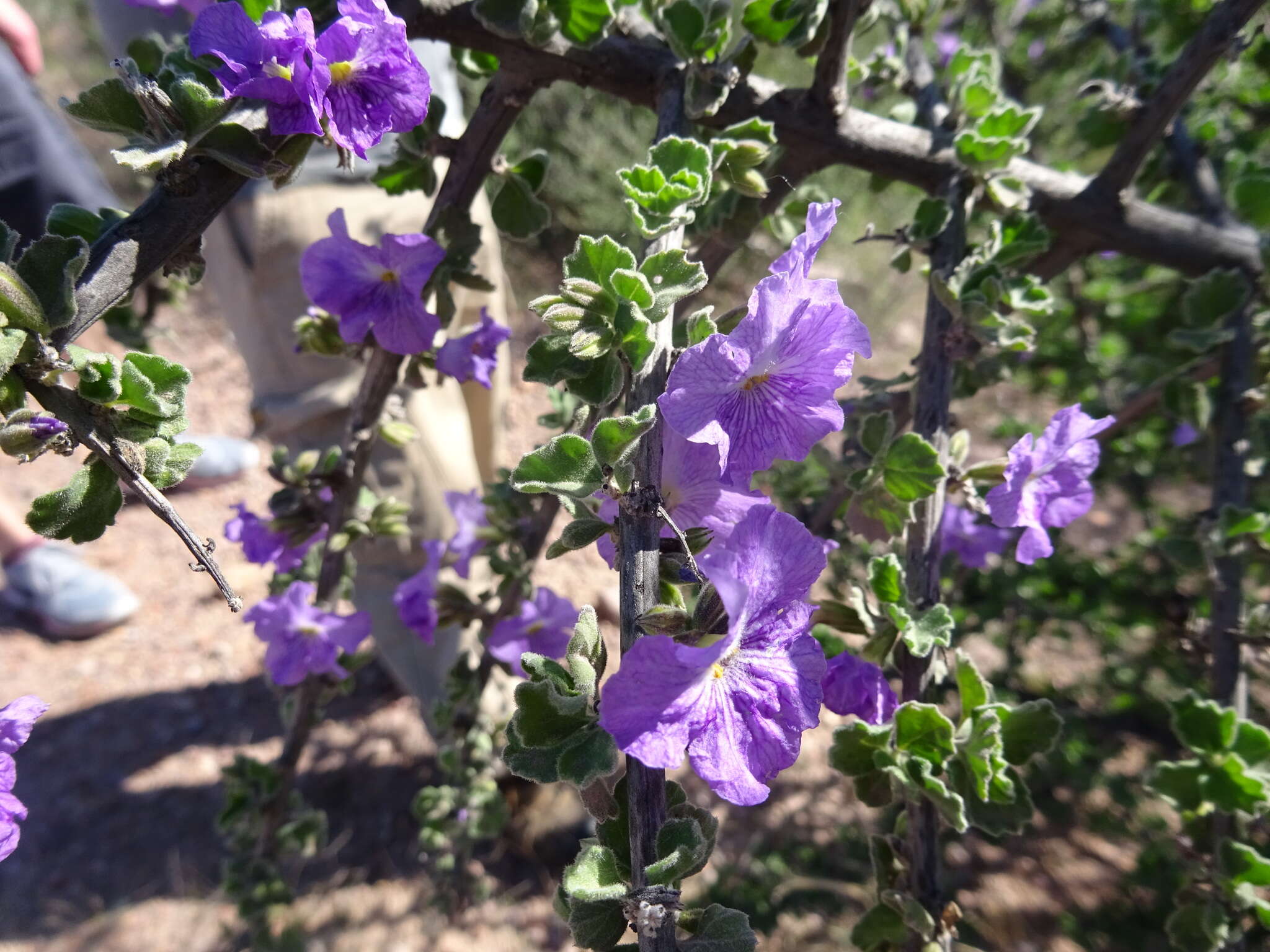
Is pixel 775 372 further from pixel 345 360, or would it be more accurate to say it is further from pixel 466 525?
pixel 345 360

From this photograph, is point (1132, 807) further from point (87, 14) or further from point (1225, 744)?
point (87, 14)

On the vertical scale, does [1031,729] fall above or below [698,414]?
below

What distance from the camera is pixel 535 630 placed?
4.56ft

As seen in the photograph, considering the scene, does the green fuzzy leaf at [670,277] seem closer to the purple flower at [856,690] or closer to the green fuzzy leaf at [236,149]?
the green fuzzy leaf at [236,149]

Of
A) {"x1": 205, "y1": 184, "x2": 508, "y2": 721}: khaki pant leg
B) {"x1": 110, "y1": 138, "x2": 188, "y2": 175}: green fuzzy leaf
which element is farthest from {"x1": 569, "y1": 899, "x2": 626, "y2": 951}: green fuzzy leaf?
{"x1": 205, "y1": 184, "x2": 508, "y2": 721}: khaki pant leg

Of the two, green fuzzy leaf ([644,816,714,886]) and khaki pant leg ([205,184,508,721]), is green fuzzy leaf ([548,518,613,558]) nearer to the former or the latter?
green fuzzy leaf ([644,816,714,886])

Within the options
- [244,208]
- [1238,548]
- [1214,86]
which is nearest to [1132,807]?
[1238,548]

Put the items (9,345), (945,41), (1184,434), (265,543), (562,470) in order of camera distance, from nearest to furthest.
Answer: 1. (9,345)
2. (562,470)
3. (265,543)
4. (1184,434)
5. (945,41)

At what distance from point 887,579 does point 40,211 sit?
270 cm

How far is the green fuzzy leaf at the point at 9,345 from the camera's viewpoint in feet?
1.72

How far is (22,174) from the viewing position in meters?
2.38

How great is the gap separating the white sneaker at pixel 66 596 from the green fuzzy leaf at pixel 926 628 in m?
3.38

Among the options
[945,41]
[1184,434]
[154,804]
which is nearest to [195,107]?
[1184,434]

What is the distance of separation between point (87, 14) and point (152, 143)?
29.0ft
